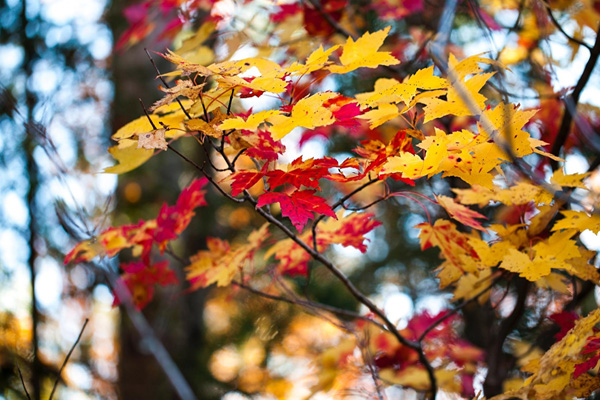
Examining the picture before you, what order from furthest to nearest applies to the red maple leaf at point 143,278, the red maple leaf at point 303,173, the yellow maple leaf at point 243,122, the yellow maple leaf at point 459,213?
the red maple leaf at point 143,278, the yellow maple leaf at point 459,213, the red maple leaf at point 303,173, the yellow maple leaf at point 243,122

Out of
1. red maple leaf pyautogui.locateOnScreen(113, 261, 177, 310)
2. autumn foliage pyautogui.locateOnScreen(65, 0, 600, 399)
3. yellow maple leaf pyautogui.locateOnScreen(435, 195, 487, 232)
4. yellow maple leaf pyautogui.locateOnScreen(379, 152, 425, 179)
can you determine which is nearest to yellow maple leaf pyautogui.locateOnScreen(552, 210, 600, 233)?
autumn foliage pyautogui.locateOnScreen(65, 0, 600, 399)

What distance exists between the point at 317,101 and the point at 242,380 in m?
2.21

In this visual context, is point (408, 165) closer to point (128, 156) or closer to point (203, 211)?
point (128, 156)

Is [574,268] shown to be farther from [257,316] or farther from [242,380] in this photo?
[242,380]

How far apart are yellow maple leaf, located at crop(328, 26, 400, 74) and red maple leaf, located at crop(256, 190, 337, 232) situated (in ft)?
0.75

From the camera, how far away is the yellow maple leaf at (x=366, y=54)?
835mm

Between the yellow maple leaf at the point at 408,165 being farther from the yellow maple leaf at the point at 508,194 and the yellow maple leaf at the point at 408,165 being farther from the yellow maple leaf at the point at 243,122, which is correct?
the yellow maple leaf at the point at 508,194

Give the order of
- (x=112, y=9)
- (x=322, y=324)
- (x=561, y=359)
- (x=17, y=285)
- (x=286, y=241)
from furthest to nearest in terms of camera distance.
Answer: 1. (x=322, y=324)
2. (x=112, y=9)
3. (x=17, y=285)
4. (x=286, y=241)
5. (x=561, y=359)

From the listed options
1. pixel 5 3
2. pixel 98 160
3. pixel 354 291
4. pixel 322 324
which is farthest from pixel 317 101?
pixel 322 324

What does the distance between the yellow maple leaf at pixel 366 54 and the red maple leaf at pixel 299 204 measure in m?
0.23

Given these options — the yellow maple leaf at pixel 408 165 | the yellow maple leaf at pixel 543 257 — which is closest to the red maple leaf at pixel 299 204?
the yellow maple leaf at pixel 408 165

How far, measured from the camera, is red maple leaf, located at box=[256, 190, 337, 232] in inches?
33.7

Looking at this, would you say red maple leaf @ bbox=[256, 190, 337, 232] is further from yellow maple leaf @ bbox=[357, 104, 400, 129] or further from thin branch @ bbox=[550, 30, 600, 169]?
thin branch @ bbox=[550, 30, 600, 169]

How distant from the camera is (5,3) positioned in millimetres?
2434
